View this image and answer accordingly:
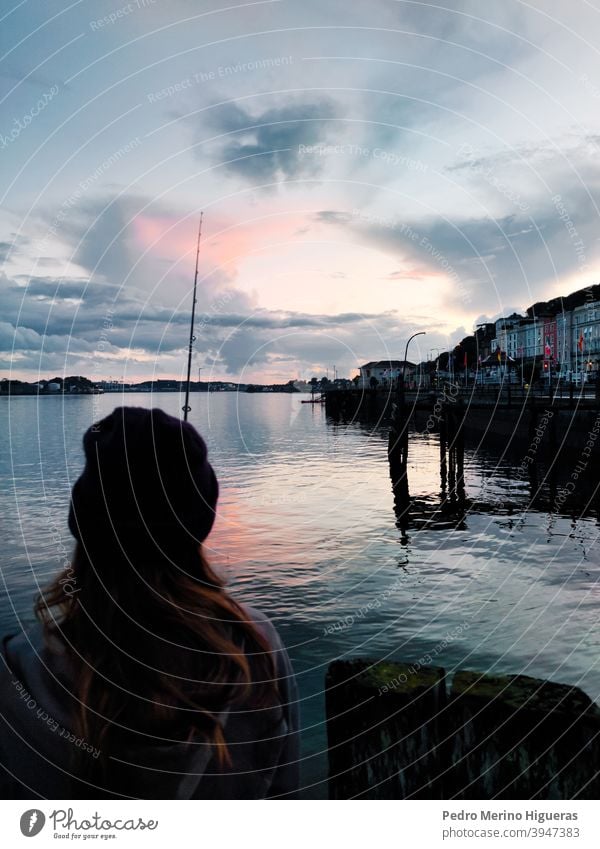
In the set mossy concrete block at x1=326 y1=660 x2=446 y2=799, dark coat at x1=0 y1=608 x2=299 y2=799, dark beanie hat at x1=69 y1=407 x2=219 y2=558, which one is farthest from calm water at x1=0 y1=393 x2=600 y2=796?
dark beanie hat at x1=69 y1=407 x2=219 y2=558

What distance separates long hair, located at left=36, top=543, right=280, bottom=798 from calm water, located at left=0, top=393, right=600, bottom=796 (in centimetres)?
649

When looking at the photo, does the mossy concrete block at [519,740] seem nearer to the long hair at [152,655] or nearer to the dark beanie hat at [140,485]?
the long hair at [152,655]

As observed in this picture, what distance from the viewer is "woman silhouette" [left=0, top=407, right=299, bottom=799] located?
2.47m

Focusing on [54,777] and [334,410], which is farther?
[334,410]

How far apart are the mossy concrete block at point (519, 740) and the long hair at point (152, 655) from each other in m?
3.05

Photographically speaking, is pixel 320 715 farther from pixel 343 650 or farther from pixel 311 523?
pixel 311 523

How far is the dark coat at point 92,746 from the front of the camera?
246cm

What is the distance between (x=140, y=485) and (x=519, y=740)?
3.76m

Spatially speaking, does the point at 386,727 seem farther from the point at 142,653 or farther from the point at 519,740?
the point at 142,653

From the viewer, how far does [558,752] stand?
493 cm

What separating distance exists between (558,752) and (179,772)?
3.46m

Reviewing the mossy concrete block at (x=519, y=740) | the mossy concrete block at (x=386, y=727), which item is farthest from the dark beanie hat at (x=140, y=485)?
the mossy concrete block at (x=519, y=740)

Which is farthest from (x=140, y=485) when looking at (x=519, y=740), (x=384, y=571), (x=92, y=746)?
(x=384, y=571)

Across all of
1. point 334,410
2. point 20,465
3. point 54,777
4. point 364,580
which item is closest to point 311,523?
point 364,580
